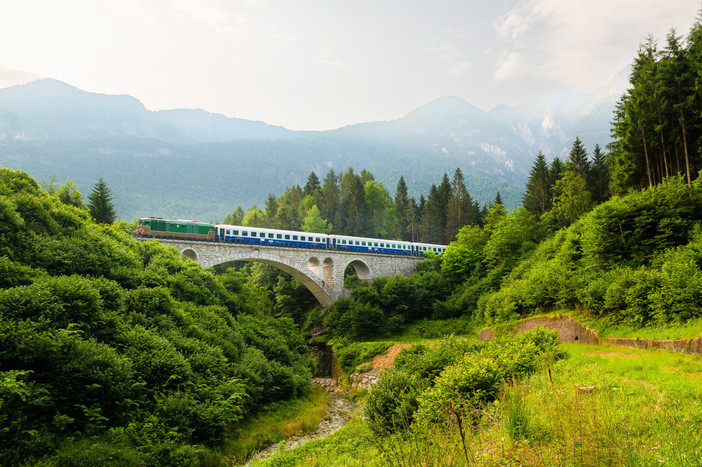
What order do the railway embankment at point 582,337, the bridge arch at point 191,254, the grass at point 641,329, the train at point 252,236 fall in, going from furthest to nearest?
the bridge arch at point 191,254
the train at point 252,236
the grass at point 641,329
the railway embankment at point 582,337

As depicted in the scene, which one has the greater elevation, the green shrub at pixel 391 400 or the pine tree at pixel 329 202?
the pine tree at pixel 329 202

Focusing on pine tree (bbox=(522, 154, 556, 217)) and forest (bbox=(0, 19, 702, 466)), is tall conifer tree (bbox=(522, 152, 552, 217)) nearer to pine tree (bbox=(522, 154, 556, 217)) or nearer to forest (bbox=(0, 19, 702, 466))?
pine tree (bbox=(522, 154, 556, 217))

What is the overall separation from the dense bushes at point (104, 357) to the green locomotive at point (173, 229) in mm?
9404

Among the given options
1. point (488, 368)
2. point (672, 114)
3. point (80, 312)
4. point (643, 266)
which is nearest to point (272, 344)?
point (80, 312)

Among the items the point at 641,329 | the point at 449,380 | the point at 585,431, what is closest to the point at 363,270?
the point at 641,329

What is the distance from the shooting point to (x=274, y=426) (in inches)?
613

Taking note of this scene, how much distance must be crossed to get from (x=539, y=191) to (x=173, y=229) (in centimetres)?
4101

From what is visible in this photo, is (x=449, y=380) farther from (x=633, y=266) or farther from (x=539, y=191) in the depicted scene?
(x=539, y=191)

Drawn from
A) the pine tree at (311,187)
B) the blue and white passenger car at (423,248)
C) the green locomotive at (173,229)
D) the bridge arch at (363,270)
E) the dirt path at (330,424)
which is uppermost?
the pine tree at (311,187)

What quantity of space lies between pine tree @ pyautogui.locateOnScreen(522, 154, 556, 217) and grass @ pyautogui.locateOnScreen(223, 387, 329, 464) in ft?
117

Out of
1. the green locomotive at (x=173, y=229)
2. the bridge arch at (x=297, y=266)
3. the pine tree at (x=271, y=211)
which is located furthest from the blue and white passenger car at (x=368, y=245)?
the pine tree at (x=271, y=211)

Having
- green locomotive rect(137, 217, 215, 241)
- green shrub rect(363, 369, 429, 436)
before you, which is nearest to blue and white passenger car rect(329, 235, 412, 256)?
green locomotive rect(137, 217, 215, 241)

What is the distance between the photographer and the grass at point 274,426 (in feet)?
42.3

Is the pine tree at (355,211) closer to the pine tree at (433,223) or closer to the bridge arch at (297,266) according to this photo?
the pine tree at (433,223)
